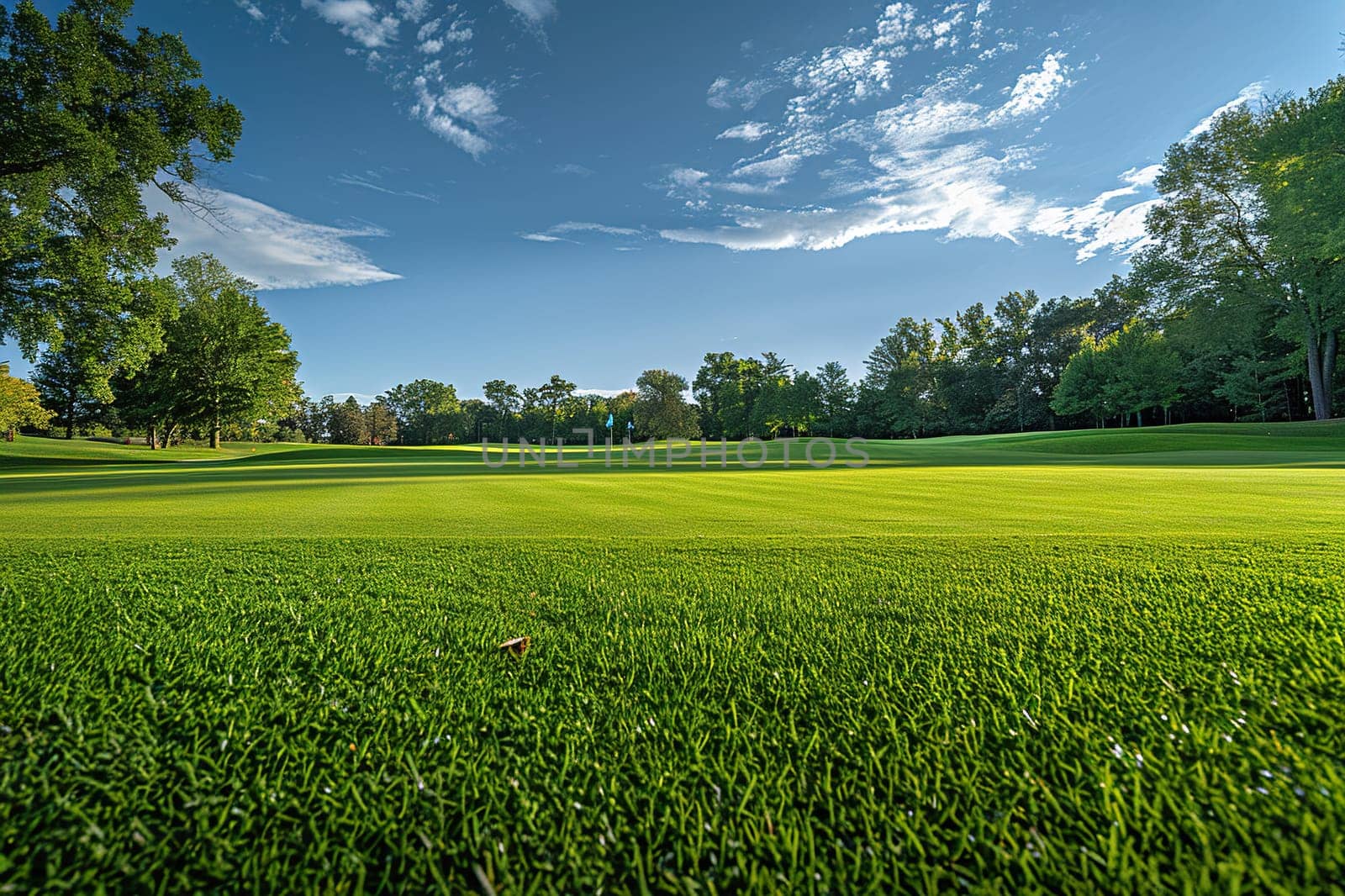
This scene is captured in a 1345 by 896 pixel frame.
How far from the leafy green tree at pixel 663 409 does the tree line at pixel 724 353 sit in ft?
0.83

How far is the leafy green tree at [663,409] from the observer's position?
6431 cm

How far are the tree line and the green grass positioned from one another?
1768 cm

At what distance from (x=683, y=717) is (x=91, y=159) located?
2024 cm

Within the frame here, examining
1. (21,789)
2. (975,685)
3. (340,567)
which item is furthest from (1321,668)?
(340,567)

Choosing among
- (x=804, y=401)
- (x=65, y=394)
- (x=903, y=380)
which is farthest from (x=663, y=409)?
(x=65, y=394)

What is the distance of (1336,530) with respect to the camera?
373 centimetres

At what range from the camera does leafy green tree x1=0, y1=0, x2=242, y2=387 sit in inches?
Answer: 520

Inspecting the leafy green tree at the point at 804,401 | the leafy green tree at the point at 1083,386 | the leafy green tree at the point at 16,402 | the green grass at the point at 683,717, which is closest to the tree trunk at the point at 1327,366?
the leafy green tree at the point at 1083,386

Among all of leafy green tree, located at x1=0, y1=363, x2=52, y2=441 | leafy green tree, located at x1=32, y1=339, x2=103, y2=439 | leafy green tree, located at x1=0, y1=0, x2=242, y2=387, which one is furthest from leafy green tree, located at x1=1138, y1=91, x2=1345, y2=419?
leafy green tree, located at x1=0, y1=363, x2=52, y2=441

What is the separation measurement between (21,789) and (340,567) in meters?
1.98

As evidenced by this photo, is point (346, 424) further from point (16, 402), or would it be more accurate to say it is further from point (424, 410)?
point (16, 402)

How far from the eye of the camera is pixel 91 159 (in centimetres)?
1308

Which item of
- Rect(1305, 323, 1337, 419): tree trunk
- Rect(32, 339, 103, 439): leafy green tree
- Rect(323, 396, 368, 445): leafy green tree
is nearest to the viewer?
Rect(1305, 323, 1337, 419): tree trunk

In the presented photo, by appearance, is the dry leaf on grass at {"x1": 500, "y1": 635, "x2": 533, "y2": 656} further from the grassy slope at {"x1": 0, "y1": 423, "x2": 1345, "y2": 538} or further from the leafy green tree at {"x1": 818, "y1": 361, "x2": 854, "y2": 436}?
the leafy green tree at {"x1": 818, "y1": 361, "x2": 854, "y2": 436}
